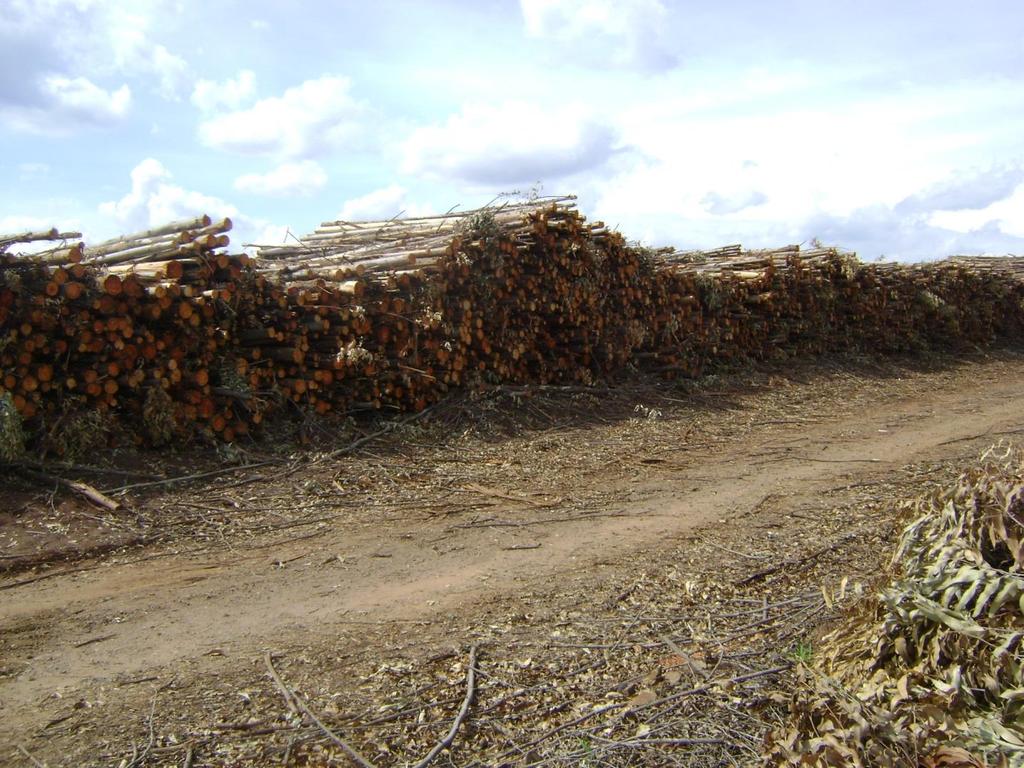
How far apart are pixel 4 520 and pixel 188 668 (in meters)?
2.88

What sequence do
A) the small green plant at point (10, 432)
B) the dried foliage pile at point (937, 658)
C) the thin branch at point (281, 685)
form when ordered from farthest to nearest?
the small green plant at point (10, 432), the thin branch at point (281, 685), the dried foliage pile at point (937, 658)

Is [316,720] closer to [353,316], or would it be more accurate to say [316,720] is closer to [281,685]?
[281,685]

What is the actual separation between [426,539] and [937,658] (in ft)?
13.7

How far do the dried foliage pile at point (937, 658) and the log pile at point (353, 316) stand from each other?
630 centimetres

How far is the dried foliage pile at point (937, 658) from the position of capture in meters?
3.20

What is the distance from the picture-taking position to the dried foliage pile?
10.5 ft

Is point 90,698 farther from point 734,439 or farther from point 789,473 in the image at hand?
point 734,439

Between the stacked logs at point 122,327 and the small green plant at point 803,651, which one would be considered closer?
the small green plant at point 803,651

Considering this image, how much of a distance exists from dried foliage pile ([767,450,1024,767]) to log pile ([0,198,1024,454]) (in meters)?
6.30

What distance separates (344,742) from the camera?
3961 millimetres

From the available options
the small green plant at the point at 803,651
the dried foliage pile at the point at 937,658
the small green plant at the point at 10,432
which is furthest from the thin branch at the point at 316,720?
the small green plant at the point at 10,432

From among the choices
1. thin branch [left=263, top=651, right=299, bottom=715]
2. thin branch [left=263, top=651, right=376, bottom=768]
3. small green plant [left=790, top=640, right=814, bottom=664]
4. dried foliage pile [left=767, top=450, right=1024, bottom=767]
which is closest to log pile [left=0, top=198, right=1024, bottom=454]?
thin branch [left=263, top=651, right=299, bottom=715]

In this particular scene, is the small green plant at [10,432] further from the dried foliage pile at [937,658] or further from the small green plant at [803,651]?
the dried foliage pile at [937,658]

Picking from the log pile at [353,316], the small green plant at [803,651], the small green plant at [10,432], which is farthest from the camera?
the log pile at [353,316]
